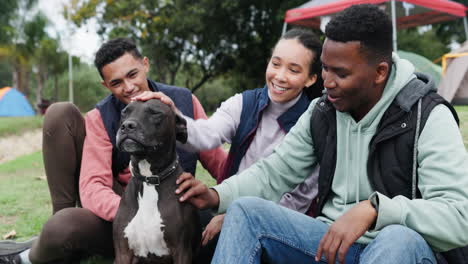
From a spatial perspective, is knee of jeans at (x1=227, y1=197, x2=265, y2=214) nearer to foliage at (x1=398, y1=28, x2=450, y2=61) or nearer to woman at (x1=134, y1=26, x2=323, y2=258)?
woman at (x1=134, y1=26, x2=323, y2=258)

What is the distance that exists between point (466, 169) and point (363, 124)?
549 mm

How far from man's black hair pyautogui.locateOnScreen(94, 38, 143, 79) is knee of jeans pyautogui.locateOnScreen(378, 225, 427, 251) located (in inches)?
87.7

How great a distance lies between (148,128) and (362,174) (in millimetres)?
1181

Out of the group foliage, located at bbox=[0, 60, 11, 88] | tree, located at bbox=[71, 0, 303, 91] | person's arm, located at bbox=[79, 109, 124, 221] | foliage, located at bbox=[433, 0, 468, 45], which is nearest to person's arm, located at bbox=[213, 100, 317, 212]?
person's arm, located at bbox=[79, 109, 124, 221]

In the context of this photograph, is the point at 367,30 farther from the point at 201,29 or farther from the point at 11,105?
the point at 11,105

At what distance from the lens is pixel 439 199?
2158 mm

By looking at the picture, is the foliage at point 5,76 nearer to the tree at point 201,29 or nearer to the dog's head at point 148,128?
the tree at point 201,29

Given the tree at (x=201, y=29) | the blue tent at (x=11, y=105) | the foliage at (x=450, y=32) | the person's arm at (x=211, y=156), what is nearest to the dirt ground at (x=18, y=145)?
the tree at (x=201, y=29)

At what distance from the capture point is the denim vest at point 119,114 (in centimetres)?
347

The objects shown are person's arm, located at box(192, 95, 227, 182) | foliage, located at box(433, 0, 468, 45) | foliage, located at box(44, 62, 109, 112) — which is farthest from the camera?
foliage, located at box(44, 62, 109, 112)

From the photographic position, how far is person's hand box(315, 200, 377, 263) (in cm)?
210

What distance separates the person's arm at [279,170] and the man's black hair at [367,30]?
483 millimetres

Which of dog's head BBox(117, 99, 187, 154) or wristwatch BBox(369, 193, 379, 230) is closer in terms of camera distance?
wristwatch BBox(369, 193, 379, 230)

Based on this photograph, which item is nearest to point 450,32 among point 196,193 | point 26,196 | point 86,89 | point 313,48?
point 86,89
